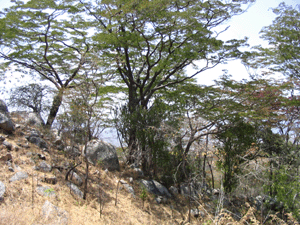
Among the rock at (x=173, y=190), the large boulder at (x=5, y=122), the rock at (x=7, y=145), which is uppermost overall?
the large boulder at (x=5, y=122)

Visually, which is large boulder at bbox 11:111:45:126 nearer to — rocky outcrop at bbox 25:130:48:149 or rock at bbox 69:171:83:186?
rocky outcrop at bbox 25:130:48:149

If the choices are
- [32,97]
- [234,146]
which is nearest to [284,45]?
[234,146]

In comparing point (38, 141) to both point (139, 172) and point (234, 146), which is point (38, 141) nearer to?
point (139, 172)

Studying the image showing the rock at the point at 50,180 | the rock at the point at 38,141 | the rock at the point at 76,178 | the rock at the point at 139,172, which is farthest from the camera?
the rock at the point at 139,172

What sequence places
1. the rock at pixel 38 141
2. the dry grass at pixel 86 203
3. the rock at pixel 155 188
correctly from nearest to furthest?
the dry grass at pixel 86 203, the rock at pixel 38 141, the rock at pixel 155 188

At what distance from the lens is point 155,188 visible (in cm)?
977

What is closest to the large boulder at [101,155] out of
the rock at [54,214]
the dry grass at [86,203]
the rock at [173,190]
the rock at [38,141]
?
the dry grass at [86,203]

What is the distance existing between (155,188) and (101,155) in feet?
8.61

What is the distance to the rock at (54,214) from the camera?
529cm

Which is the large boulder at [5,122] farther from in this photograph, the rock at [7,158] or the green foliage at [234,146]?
the green foliage at [234,146]

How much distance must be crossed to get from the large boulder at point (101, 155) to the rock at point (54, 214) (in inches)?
149

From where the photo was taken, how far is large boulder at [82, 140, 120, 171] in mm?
9797

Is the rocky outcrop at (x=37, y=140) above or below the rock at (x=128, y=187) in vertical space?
above

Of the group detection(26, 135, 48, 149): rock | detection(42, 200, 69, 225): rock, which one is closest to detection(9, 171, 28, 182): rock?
detection(42, 200, 69, 225): rock
